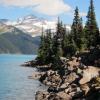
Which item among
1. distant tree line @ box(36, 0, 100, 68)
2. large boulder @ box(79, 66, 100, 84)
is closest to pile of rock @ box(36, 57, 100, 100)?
large boulder @ box(79, 66, 100, 84)

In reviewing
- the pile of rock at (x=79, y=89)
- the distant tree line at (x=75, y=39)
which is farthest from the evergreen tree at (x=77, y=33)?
the pile of rock at (x=79, y=89)

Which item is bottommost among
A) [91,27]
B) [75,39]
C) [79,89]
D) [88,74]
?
[79,89]

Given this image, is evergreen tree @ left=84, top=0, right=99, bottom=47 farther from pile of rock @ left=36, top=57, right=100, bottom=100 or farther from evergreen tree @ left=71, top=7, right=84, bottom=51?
pile of rock @ left=36, top=57, right=100, bottom=100

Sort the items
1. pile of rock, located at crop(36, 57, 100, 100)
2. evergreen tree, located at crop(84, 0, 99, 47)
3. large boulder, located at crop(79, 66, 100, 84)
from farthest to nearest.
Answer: evergreen tree, located at crop(84, 0, 99, 47) → large boulder, located at crop(79, 66, 100, 84) → pile of rock, located at crop(36, 57, 100, 100)

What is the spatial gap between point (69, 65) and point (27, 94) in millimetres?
21169

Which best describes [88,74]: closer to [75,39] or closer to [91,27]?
[91,27]

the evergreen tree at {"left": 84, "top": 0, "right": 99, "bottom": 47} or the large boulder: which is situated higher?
the evergreen tree at {"left": 84, "top": 0, "right": 99, "bottom": 47}

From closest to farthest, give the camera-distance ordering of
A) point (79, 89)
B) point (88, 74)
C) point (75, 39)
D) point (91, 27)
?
point (79, 89), point (88, 74), point (91, 27), point (75, 39)

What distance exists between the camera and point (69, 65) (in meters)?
87.8

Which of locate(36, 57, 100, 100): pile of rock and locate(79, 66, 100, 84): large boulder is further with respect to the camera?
locate(79, 66, 100, 84): large boulder

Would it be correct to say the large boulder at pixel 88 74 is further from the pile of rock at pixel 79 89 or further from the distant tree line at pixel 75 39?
the distant tree line at pixel 75 39

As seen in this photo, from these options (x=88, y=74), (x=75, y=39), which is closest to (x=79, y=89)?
(x=88, y=74)

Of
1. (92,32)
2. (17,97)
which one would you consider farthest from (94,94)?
(92,32)

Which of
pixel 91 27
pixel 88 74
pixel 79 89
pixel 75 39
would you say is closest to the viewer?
pixel 79 89
